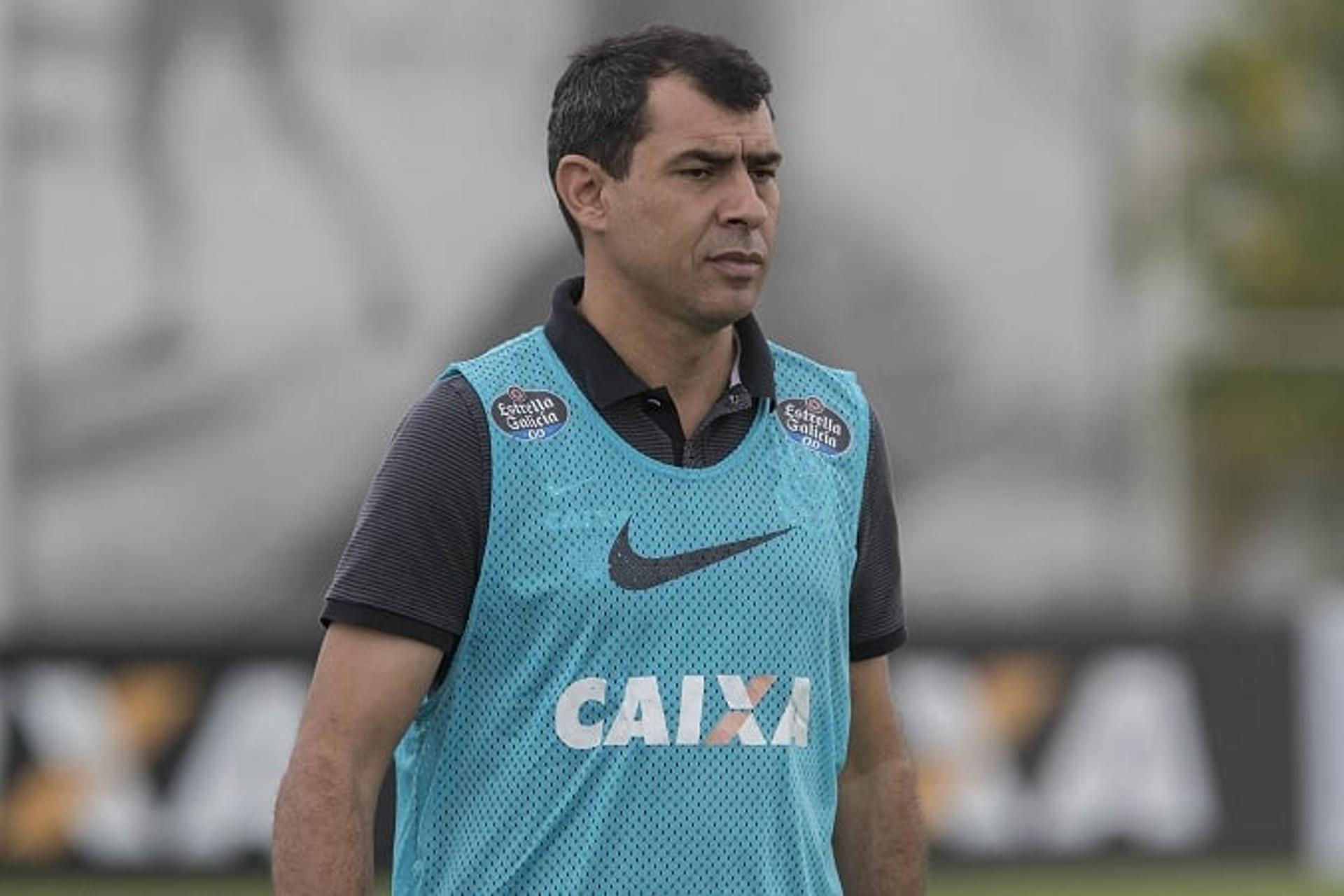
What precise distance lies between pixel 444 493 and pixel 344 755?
1.28 ft

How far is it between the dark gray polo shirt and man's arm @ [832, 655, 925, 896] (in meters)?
0.50

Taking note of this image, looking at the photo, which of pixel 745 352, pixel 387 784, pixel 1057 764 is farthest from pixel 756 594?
pixel 1057 764

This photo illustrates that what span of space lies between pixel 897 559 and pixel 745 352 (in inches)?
16.5

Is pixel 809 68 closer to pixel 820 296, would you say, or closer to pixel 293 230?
pixel 820 296

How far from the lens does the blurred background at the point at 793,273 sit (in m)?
25.8

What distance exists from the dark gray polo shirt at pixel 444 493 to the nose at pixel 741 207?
0.89ft

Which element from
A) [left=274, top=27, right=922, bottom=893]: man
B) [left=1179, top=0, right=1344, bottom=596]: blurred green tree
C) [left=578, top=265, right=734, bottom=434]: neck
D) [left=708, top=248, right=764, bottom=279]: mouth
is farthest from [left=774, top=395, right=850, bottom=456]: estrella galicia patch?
[left=1179, top=0, right=1344, bottom=596]: blurred green tree

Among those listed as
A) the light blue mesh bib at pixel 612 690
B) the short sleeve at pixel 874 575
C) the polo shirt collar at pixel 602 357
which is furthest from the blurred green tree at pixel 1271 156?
the light blue mesh bib at pixel 612 690

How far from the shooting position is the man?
479 cm

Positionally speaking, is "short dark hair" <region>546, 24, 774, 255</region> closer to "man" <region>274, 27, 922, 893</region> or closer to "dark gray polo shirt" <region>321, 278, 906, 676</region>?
"man" <region>274, 27, 922, 893</region>

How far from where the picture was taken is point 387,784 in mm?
14164

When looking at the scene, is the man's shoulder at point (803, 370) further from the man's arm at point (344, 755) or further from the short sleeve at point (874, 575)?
the man's arm at point (344, 755)

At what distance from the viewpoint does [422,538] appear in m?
4.78

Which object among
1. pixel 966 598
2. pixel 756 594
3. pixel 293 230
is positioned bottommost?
pixel 966 598
